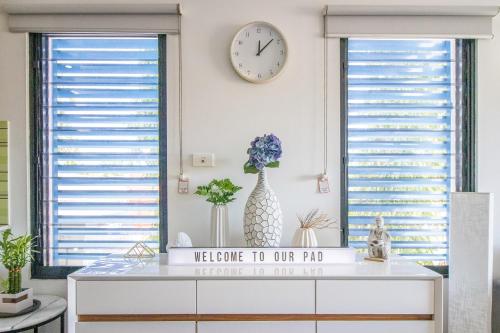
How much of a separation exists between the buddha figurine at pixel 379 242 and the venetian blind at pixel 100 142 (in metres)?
1.31

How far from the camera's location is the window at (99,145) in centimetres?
213

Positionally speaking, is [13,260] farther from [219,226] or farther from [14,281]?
[219,226]

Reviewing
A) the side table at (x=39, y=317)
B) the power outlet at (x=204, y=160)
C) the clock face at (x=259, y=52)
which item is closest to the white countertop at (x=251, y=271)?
the side table at (x=39, y=317)

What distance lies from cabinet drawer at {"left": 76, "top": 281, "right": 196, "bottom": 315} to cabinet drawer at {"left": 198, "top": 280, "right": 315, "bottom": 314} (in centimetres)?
9

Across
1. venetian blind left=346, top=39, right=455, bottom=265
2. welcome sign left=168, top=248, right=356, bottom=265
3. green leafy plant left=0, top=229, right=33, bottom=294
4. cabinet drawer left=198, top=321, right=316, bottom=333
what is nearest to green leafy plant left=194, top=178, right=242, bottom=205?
welcome sign left=168, top=248, right=356, bottom=265

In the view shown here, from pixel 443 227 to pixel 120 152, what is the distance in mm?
2126

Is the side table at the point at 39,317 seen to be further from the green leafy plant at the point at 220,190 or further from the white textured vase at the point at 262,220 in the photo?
the white textured vase at the point at 262,220

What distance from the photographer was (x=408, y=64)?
214cm

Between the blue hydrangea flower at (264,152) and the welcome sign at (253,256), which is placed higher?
the blue hydrangea flower at (264,152)

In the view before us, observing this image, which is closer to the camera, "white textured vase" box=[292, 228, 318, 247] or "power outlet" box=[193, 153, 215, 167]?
"white textured vase" box=[292, 228, 318, 247]

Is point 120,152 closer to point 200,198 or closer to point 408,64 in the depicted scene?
point 200,198

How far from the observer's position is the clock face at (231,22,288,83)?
208 centimetres

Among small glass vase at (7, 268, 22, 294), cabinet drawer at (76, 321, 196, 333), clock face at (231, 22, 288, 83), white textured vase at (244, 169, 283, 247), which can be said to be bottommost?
cabinet drawer at (76, 321, 196, 333)

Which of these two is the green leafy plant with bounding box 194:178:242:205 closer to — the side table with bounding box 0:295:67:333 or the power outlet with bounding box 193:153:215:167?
the power outlet with bounding box 193:153:215:167
